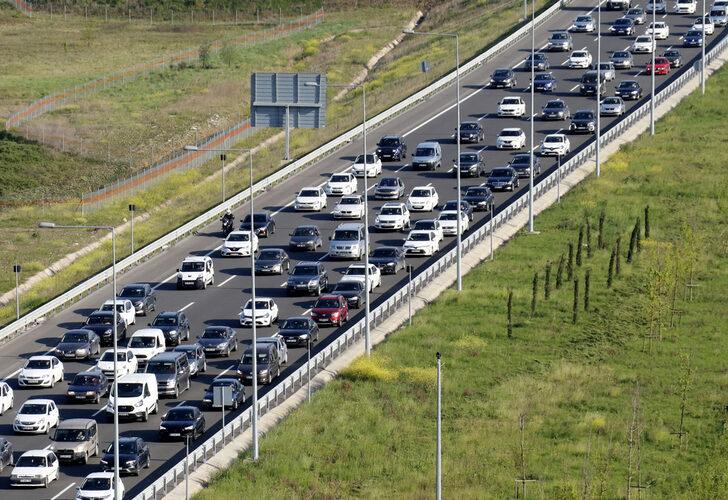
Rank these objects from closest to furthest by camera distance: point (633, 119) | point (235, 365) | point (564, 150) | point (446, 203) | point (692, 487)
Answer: point (692, 487), point (235, 365), point (446, 203), point (564, 150), point (633, 119)

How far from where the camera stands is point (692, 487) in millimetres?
67125

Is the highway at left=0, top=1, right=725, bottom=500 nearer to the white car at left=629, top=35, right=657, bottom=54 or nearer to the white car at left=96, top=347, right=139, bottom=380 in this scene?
the white car at left=629, top=35, right=657, bottom=54

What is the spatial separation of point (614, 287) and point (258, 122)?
2930 cm

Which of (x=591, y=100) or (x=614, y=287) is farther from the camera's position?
(x=591, y=100)

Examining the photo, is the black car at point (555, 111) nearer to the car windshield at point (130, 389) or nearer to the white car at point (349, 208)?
the white car at point (349, 208)

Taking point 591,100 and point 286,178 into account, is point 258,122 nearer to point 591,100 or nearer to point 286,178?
point 286,178

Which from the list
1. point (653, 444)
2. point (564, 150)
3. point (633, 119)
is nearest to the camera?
point (653, 444)

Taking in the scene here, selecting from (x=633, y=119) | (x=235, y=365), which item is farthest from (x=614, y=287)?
(x=633, y=119)

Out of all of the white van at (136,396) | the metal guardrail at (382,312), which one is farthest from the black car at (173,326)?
the white van at (136,396)

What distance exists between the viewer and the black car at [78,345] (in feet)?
257

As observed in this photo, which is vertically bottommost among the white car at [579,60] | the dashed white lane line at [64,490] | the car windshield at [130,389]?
the dashed white lane line at [64,490]

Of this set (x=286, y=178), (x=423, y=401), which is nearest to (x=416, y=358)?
(x=423, y=401)

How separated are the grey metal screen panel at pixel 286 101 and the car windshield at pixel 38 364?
40143mm

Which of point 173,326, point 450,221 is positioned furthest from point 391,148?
point 173,326
